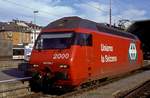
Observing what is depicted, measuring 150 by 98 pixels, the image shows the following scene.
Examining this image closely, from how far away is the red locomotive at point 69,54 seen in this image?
50.4 feet

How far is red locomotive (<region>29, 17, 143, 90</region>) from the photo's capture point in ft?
50.4

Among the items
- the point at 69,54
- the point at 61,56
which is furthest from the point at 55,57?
the point at 69,54

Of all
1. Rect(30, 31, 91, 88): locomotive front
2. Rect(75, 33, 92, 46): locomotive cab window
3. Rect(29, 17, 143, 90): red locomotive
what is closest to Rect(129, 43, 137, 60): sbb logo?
Rect(29, 17, 143, 90): red locomotive

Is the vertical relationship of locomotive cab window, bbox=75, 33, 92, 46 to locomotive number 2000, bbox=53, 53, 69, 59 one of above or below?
above

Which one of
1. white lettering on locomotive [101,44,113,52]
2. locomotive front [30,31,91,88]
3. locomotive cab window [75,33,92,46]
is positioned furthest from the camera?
white lettering on locomotive [101,44,113,52]

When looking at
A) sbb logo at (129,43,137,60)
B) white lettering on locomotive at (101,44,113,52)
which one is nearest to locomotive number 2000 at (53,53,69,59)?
white lettering on locomotive at (101,44,113,52)

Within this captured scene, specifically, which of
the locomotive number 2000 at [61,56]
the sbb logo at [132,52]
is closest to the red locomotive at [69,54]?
the locomotive number 2000 at [61,56]

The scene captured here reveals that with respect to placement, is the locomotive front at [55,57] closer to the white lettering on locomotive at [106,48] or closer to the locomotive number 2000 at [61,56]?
the locomotive number 2000 at [61,56]

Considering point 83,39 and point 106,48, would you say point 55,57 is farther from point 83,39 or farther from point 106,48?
point 106,48

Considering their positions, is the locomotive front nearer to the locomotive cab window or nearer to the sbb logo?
the locomotive cab window

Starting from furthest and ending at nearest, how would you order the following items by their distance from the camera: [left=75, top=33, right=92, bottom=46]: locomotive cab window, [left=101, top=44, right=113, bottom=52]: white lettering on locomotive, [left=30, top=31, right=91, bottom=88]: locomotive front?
[left=101, top=44, right=113, bottom=52]: white lettering on locomotive → [left=75, top=33, right=92, bottom=46]: locomotive cab window → [left=30, top=31, right=91, bottom=88]: locomotive front

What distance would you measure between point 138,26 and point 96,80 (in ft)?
44.0

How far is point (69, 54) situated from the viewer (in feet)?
50.3

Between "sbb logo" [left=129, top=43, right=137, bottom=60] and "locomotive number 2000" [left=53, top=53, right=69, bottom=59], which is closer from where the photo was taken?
"locomotive number 2000" [left=53, top=53, right=69, bottom=59]
